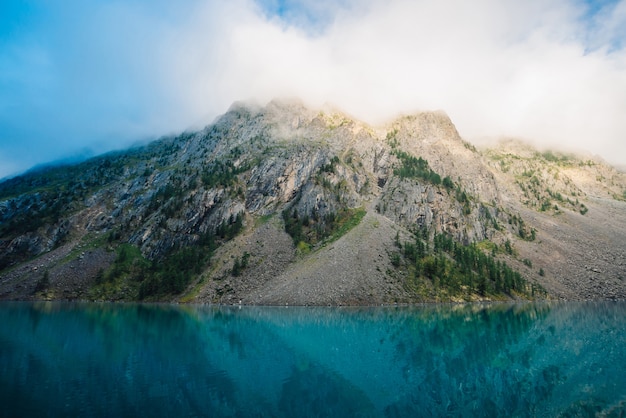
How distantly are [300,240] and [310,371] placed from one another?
111 m

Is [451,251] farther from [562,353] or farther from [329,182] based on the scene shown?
[562,353]

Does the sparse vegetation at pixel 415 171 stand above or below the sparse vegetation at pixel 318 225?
above

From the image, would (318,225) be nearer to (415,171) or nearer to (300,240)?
(300,240)

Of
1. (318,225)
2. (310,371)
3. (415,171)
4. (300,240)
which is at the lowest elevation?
(310,371)

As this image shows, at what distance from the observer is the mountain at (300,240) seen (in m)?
121

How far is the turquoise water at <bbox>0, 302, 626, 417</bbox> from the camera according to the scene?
2352 cm

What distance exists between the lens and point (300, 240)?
472ft

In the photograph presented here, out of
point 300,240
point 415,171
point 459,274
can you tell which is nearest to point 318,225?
point 300,240

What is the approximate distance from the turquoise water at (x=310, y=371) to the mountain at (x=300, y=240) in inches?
2238

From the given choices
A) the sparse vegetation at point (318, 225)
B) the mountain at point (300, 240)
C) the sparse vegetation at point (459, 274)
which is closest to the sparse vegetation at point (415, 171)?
the mountain at point (300, 240)

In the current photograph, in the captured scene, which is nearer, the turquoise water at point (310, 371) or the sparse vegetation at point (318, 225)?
the turquoise water at point (310, 371)

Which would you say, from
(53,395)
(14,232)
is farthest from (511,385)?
(14,232)

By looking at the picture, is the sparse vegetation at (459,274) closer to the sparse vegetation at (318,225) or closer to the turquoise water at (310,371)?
the sparse vegetation at (318,225)

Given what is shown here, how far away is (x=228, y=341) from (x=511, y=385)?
109 feet
